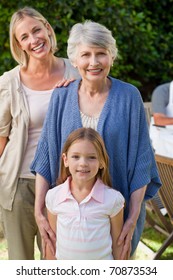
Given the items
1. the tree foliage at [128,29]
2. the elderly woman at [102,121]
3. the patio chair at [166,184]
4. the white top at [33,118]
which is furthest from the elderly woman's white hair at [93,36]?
the tree foliage at [128,29]

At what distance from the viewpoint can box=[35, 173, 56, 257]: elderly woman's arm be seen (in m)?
2.76

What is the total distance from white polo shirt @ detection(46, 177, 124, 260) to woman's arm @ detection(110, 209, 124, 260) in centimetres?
2

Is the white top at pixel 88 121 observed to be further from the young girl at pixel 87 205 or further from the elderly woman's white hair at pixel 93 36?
the elderly woman's white hair at pixel 93 36

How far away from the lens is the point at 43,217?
2785 mm

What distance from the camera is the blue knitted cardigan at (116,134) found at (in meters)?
2.68

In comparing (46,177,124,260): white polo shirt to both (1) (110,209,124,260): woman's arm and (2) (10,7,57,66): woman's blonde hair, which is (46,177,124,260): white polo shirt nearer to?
(1) (110,209,124,260): woman's arm

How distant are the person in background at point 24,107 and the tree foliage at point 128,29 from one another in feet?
8.75

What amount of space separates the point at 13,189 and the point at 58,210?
54cm

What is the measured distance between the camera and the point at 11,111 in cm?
309

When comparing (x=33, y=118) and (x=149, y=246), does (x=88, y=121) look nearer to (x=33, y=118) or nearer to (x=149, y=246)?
(x=33, y=118)

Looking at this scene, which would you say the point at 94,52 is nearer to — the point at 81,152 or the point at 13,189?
the point at 81,152

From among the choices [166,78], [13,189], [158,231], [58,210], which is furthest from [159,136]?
[166,78]

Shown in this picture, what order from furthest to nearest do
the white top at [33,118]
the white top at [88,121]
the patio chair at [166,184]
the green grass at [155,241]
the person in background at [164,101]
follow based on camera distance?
the person in background at [164,101]
the green grass at [155,241]
the patio chair at [166,184]
the white top at [33,118]
the white top at [88,121]
